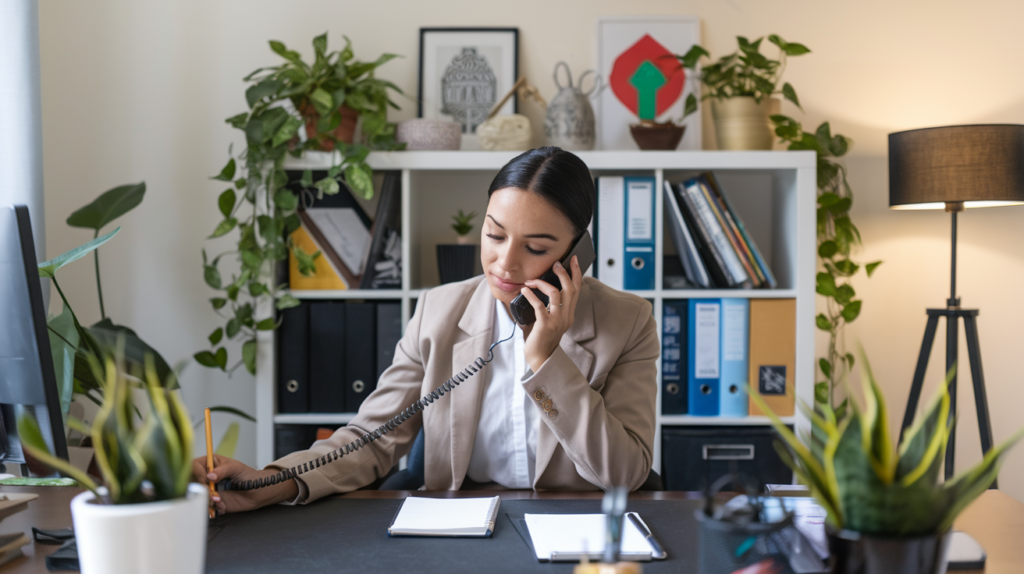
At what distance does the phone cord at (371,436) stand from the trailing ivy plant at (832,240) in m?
1.31

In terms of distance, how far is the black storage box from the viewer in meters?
2.18

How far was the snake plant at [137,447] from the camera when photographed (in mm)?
595

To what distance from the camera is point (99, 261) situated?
→ 2477 millimetres

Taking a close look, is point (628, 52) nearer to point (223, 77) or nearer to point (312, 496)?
point (223, 77)

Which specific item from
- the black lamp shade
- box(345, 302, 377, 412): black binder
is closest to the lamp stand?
the black lamp shade

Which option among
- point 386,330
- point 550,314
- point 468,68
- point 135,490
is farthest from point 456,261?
point 135,490

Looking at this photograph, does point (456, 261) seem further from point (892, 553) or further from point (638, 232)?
point (892, 553)

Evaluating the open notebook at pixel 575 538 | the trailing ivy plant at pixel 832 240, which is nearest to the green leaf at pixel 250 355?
the open notebook at pixel 575 538

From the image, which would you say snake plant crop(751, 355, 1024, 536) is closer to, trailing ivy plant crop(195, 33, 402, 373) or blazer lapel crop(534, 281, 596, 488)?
blazer lapel crop(534, 281, 596, 488)

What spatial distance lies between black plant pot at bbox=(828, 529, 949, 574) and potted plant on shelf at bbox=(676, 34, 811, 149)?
1813 millimetres

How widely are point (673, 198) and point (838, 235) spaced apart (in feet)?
1.98

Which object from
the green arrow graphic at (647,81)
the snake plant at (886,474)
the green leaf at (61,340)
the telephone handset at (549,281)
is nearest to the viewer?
the snake plant at (886,474)

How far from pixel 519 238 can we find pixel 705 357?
108cm

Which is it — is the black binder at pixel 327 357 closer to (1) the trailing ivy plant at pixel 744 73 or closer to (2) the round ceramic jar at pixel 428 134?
(2) the round ceramic jar at pixel 428 134
